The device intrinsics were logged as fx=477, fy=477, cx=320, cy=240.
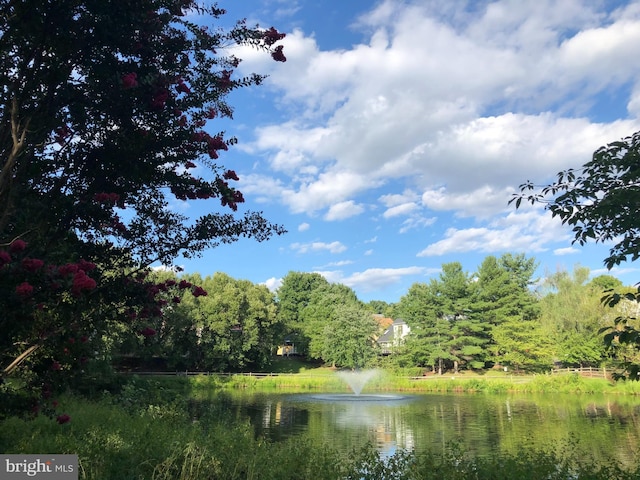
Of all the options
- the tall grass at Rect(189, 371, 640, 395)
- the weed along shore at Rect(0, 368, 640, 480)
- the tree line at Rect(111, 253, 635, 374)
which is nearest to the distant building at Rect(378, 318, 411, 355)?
the tree line at Rect(111, 253, 635, 374)

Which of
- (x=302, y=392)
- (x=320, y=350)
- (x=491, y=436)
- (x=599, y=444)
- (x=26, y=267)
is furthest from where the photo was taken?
(x=320, y=350)

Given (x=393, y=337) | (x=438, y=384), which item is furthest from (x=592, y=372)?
(x=393, y=337)

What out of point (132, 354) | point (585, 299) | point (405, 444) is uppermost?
point (585, 299)

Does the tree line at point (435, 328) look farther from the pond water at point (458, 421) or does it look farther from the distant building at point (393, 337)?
the pond water at point (458, 421)

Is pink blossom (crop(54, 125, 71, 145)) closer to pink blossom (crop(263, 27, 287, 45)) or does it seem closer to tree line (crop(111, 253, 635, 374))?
pink blossom (crop(263, 27, 287, 45))

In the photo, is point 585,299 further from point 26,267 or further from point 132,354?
point 26,267

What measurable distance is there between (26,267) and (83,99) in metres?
2.15

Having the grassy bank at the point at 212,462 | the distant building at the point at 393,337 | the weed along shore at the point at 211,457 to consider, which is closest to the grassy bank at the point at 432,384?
the distant building at the point at 393,337

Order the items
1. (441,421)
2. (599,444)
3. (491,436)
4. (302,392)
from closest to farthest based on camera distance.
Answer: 1. (599,444)
2. (491,436)
3. (441,421)
4. (302,392)

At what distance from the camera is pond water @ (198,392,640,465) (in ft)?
57.5

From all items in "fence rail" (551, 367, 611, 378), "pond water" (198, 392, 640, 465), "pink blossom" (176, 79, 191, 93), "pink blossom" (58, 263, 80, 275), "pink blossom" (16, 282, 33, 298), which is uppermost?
"pink blossom" (176, 79, 191, 93)

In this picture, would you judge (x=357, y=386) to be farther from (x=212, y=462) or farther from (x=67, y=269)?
(x=67, y=269)

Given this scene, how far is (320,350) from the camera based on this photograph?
68312 mm

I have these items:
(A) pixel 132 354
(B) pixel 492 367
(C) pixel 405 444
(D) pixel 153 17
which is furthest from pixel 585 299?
(D) pixel 153 17
